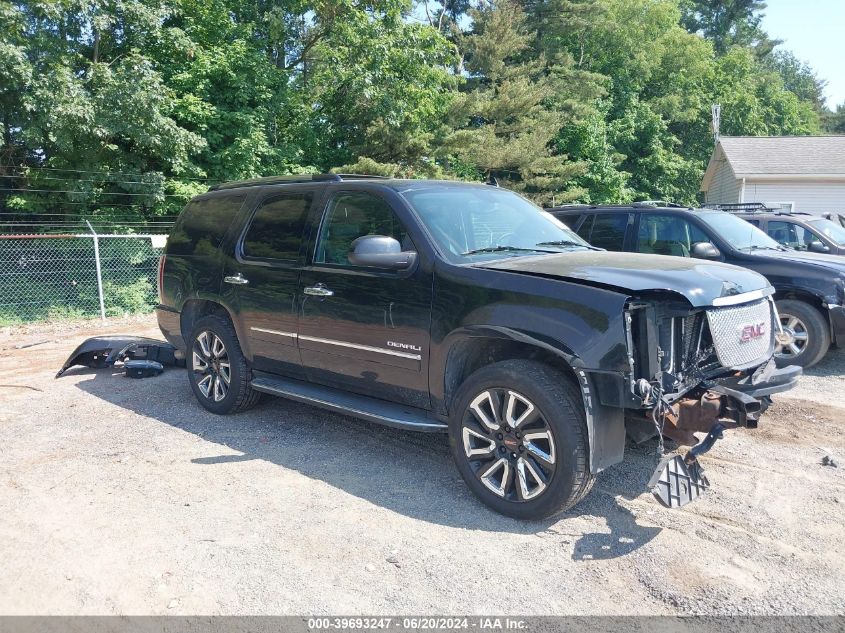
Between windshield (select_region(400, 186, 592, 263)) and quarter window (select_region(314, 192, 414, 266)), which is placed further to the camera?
quarter window (select_region(314, 192, 414, 266))

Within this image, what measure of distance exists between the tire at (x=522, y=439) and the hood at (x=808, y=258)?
5062mm

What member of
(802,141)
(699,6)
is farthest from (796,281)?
(699,6)

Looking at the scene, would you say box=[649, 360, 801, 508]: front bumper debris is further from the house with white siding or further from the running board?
the house with white siding

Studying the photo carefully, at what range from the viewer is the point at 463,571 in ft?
11.0

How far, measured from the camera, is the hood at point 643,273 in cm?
362

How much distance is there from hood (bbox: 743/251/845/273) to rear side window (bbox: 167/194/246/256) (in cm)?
579

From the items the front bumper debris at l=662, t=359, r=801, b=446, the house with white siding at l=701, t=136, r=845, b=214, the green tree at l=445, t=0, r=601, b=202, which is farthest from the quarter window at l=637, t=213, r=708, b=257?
the house with white siding at l=701, t=136, r=845, b=214

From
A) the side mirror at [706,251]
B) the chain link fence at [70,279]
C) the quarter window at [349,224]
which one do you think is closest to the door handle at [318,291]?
the quarter window at [349,224]

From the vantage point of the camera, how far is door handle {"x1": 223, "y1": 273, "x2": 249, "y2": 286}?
18.4ft

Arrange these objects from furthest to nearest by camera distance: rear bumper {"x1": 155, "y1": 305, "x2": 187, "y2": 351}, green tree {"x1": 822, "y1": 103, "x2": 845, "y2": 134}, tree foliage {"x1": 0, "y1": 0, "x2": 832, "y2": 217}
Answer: green tree {"x1": 822, "y1": 103, "x2": 845, "y2": 134} < tree foliage {"x1": 0, "y1": 0, "x2": 832, "y2": 217} < rear bumper {"x1": 155, "y1": 305, "x2": 187, "y2": 351}

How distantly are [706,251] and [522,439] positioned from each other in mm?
4847

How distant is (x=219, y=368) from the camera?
595cm

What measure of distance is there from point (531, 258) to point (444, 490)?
1.65m

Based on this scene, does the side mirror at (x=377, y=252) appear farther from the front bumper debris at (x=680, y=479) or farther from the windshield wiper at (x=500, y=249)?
the front bumper debris at (x=680, y=479)
